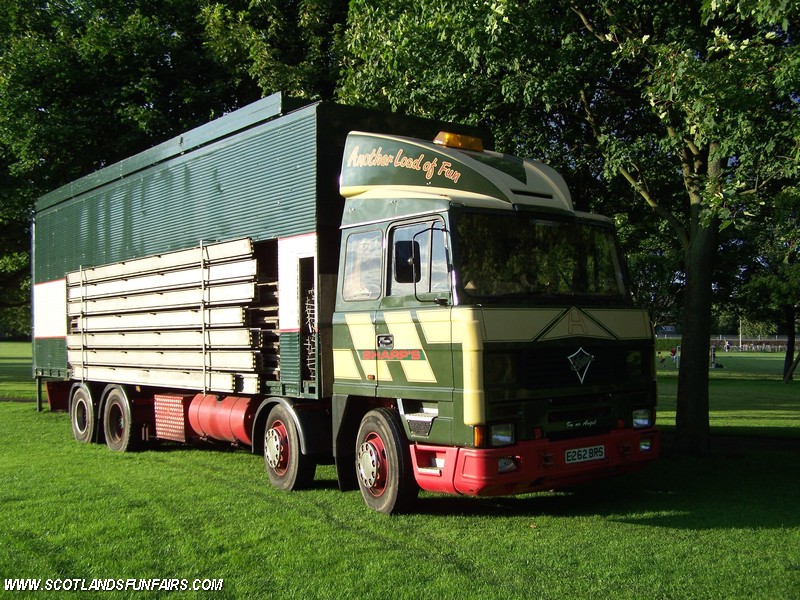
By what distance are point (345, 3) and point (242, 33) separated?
223 centimetres

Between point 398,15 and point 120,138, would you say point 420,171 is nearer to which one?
point 398,15

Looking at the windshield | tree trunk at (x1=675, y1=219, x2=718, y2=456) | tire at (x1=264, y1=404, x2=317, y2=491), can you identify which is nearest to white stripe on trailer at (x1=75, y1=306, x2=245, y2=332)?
tire at (x1=264, y1=404, x2=317, y2=491)

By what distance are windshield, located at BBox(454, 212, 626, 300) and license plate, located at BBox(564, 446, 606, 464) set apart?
148 centimetres

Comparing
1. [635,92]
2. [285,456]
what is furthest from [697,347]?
[285,456]

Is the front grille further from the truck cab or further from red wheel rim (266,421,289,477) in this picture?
red wheel rim (266,421,289,477)

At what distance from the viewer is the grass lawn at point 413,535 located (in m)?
6.16

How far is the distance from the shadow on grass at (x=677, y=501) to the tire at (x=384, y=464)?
34 centimetres

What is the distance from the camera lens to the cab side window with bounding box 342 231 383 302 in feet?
28.6

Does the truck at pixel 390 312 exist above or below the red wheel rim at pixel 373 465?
above

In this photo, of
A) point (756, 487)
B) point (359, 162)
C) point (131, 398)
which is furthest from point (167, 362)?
point (756, 487)

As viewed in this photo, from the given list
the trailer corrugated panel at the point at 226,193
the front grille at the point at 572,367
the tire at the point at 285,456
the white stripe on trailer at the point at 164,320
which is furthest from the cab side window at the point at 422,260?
the white stripe on trailer at the point at 164,320

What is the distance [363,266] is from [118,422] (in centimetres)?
701

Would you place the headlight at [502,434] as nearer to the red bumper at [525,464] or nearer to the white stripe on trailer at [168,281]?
the red bumper at [525,464]

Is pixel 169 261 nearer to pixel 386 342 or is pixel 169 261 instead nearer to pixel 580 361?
pixel 386 342
